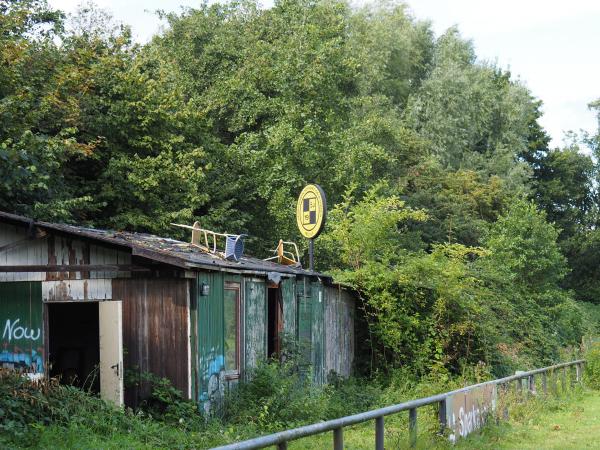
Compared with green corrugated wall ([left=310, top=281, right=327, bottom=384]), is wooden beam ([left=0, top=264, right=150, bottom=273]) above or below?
above

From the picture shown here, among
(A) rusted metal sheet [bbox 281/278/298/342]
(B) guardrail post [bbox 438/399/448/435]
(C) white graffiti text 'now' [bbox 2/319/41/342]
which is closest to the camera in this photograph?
(B) guardrail post [bbox 438/399/448/435]

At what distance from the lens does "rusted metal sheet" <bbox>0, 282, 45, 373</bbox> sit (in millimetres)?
12625

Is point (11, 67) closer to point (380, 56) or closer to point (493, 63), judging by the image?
point (380, 56)

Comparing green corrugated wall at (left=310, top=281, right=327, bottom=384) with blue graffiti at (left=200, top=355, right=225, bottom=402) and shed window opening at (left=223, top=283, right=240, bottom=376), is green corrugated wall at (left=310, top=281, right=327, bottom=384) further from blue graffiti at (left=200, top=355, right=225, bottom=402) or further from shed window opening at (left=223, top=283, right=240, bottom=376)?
blue graffiti at (left=200, top=355, right=225, bottom=402)

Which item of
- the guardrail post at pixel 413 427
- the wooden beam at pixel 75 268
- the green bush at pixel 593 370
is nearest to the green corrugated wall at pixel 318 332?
the wooden beam at pixel 75 268

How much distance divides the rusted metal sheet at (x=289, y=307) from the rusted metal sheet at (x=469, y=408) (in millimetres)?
4621

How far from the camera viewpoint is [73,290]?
12.9m

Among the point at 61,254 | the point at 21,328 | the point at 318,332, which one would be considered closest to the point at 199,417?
the point at 21,328

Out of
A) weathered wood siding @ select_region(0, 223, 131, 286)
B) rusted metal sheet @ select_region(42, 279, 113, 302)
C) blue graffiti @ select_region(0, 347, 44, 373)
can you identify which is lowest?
blue graffiti @ select_region(0, 347, 44, 373)

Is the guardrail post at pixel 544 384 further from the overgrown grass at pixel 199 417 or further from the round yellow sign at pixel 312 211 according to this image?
the round yellow sign at pixel 312 211

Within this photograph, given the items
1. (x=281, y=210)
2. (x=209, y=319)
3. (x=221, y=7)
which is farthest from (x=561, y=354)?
(x=221, y=7)

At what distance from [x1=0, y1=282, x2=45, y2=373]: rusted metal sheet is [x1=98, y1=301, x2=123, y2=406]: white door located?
49.2 inches

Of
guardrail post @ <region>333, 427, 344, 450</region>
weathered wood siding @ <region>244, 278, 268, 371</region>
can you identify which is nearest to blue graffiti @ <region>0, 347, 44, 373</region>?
weathered wood siding @ <region>244, 278, 268, 371</region>

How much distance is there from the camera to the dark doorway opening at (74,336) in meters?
15.8
